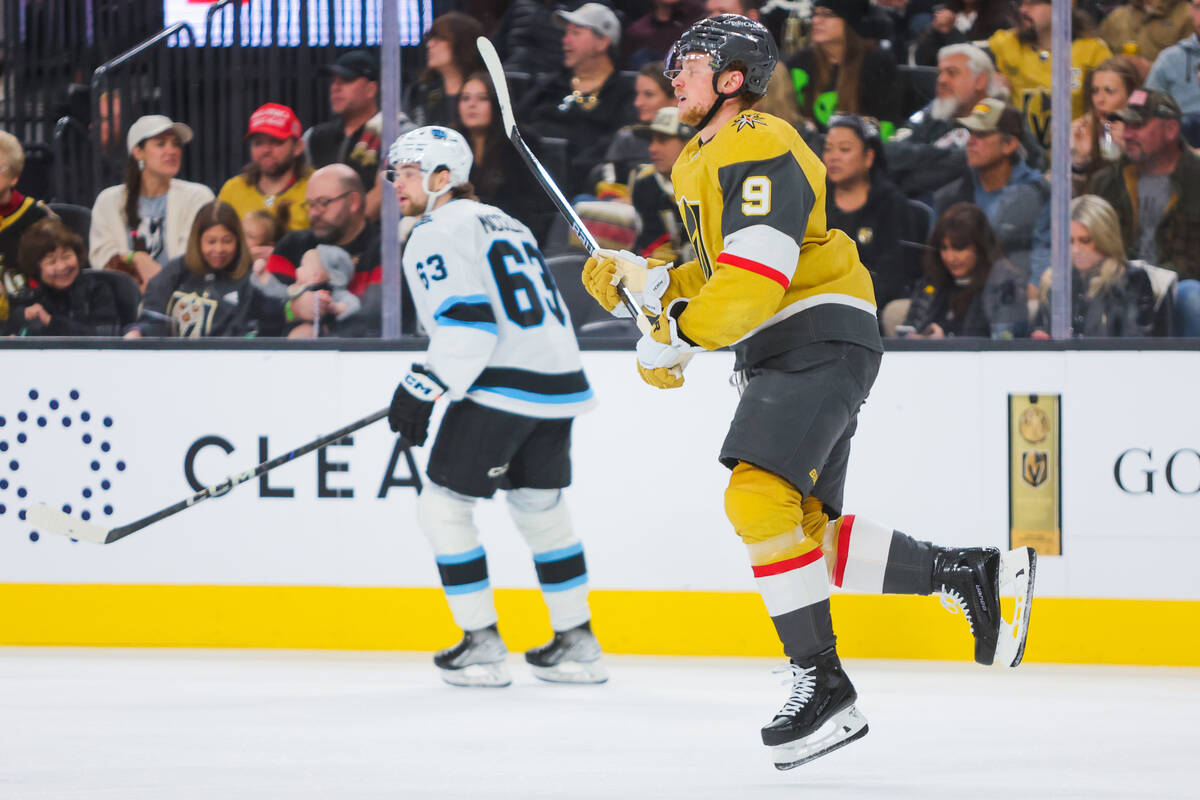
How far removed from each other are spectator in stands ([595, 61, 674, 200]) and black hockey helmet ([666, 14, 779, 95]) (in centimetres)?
167

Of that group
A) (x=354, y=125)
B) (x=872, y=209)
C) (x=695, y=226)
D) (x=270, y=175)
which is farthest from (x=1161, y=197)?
(x=270, y=175)

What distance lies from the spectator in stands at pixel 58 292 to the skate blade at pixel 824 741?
2438mm

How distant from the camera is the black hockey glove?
11.4ft

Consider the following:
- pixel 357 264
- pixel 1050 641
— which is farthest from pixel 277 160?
pixel 1050 641

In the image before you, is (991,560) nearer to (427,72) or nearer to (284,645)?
(284,645)

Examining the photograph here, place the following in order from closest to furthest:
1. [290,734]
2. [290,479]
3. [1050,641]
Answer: [290,734], [1050,641], [290,479]

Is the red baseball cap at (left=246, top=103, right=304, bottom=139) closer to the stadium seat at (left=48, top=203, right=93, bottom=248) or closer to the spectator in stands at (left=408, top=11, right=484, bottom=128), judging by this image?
the spectator in stands at (left=408, top=11, right=484, bottom=128)

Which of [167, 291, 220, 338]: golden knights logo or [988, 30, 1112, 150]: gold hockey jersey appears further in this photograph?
[167, 291, 220, 338]: golden knights logo

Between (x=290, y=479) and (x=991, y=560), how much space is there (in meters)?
1.98

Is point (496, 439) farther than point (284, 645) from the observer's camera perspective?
No

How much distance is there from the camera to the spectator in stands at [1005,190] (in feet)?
13.1

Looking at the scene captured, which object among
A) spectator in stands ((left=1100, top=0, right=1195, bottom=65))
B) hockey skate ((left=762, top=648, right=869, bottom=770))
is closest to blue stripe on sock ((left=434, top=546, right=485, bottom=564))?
hockey skate ((left=762, top=648, right=869, bottom=770))

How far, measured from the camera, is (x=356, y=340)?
4.04 metres

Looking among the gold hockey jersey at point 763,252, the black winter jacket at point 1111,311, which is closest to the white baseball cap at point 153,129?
the gold hockey jersey at point 763,252
